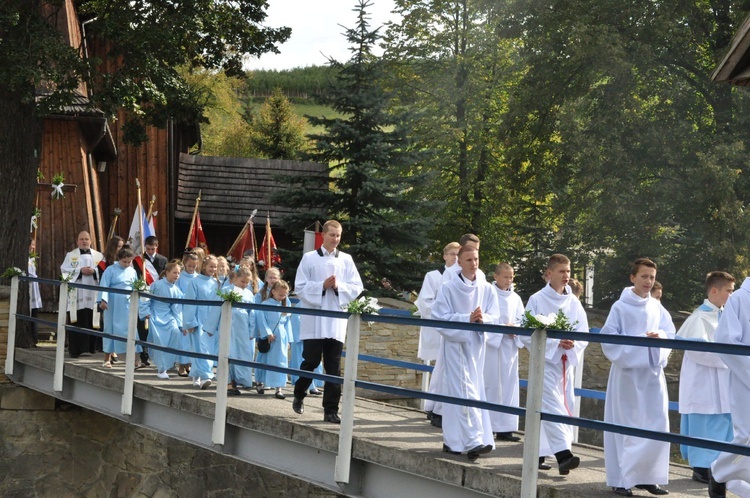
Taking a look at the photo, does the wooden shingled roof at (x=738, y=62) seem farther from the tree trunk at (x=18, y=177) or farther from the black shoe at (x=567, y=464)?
the tree trunk at (x=18, y=177)

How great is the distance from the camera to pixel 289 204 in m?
23.8

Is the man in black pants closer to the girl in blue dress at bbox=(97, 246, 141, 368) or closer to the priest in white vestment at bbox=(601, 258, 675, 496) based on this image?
the priest in white vestment at bbox=(601, 258, 675, 496)

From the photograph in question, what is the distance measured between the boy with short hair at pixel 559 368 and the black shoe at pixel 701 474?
36.7 inches

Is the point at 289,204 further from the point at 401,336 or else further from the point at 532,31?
the point at 532,31

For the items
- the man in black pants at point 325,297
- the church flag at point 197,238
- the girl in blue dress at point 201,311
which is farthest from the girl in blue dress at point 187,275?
the church flag at point 197,238

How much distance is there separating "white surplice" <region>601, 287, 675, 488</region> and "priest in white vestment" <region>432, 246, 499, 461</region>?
98 cm

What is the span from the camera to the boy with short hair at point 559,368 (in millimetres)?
7680

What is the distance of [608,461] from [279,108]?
4470cm

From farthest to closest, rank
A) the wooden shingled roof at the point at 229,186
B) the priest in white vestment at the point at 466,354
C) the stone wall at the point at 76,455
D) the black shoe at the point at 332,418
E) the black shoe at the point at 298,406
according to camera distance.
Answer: the wooden shingled roof at the point at 229,186, the stone wall at the point at 76,455, the black shoe at the point at 298,406, the black shoe at the point at 332,418, the priest in white vestment at the point at 466,354

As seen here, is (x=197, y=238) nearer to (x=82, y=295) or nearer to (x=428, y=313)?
(x=82, y=295)

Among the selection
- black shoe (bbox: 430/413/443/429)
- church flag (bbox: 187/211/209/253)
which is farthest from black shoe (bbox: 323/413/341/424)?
church flag (bbox: 187/211/209/253)

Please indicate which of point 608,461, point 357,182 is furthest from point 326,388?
point 357,182

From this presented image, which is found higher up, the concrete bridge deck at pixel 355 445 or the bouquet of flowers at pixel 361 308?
the bouquet of flowers at pixel 361 308

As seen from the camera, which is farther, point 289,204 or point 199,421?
point 289,204
